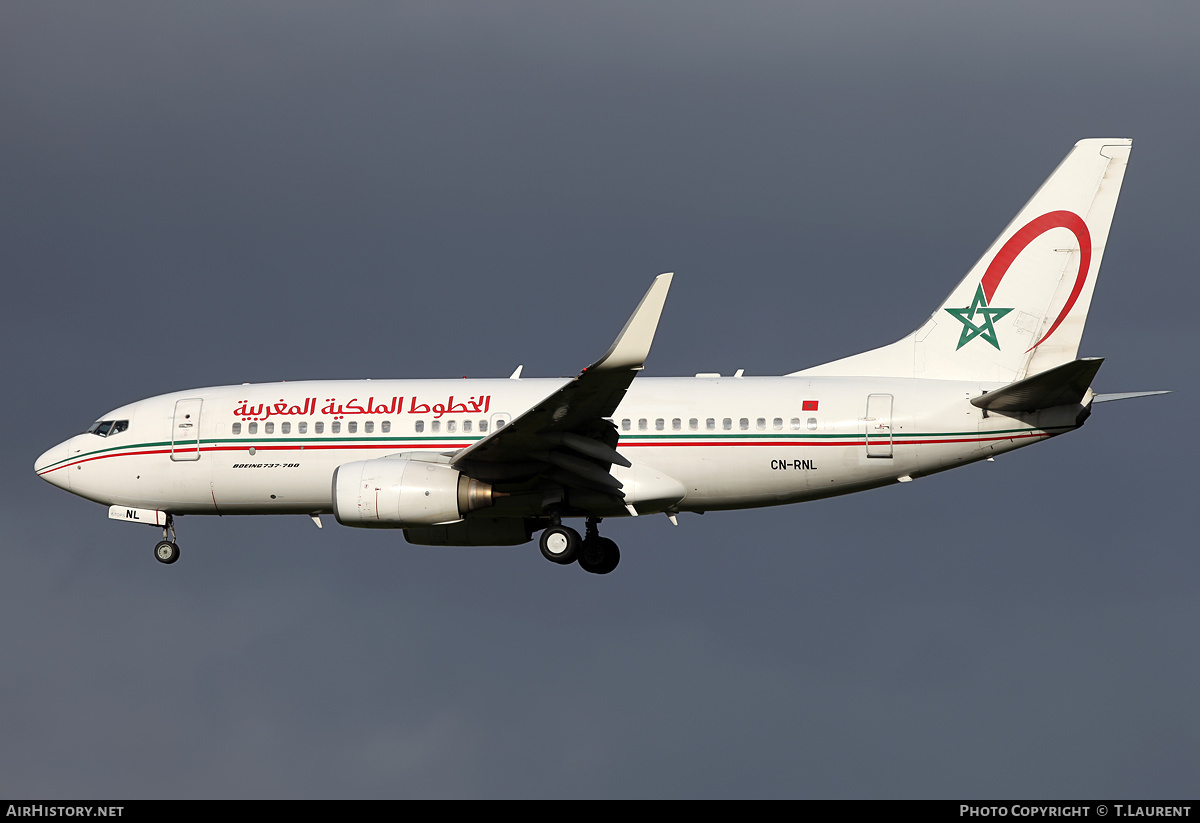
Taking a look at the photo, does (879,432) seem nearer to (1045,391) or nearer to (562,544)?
(1045,391)

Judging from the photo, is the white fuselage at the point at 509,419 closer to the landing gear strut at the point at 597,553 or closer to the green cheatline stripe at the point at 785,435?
the green cheatline stripe at the point at 785,435

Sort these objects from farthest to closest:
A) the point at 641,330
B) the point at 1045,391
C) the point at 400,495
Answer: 1. the point at 400,495
2. the point at 1045,391
3. the point at 641,330

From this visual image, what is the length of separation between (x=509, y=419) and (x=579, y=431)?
2779 mm

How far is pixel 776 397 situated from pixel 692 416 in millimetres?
1897

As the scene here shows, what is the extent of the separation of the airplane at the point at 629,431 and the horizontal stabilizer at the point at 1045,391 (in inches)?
1.9

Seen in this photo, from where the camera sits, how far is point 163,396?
128 ft

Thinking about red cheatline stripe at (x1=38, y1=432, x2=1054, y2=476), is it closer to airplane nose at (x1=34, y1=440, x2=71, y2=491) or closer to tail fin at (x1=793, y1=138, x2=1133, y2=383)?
airplane nose at (x1=34, y1=440, x2=71, y2=491)

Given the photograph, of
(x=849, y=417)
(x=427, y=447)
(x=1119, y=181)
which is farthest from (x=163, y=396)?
(x=1119, y=181)

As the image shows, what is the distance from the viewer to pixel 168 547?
38.7 metres

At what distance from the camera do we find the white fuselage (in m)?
34.7

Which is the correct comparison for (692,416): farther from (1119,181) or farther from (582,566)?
(1119,181)

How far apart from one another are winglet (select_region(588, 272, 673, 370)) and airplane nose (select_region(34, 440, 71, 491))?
15.6m

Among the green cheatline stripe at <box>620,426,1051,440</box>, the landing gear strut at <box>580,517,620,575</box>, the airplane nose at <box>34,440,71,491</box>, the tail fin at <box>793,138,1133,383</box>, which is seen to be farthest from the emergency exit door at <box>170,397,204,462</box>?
the tail fin at <box>793,138,1133,383</box>

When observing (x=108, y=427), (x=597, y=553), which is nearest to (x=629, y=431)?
(x=597, y=553)
